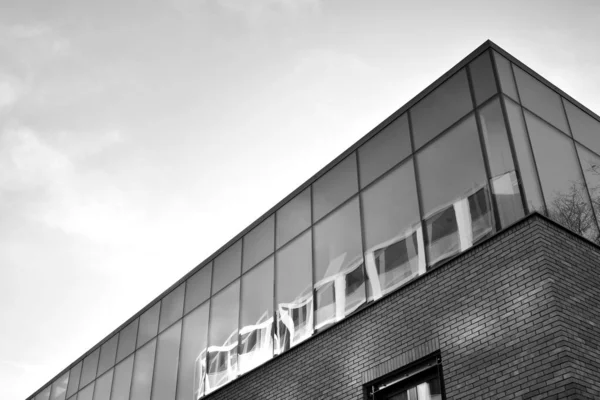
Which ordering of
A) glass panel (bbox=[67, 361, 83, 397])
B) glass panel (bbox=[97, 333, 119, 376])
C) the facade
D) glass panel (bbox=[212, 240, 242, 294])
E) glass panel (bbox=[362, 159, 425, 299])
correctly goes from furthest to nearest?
glass panel (bbox=[67, 361, 83, 397]), glass panel (bbox=[97, 333, 119, 376]), glass panel (bbox=[212, 240, 242, 294]), glass panel (bbox=[362, 159, 425, 299]), the facade

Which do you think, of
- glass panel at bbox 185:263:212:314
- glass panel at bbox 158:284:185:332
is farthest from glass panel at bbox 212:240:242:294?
glass panel at bbox 158:284:185:332

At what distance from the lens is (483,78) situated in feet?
48.8

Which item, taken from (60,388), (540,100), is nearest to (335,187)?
(540,100)

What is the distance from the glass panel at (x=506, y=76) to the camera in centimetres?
1458

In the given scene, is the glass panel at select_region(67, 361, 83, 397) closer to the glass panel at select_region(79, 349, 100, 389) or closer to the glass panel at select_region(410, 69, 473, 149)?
the glass panel at select_region(79, 349, 100, 389)

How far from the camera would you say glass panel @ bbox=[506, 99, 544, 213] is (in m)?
13.2

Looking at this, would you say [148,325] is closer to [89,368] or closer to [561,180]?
[89,368]

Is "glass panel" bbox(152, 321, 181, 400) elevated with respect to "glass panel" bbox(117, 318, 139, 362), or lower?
lower

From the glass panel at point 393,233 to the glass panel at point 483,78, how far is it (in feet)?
7.04

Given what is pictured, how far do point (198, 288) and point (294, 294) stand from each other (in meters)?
5.35

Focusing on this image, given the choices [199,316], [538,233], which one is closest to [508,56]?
[538,233]

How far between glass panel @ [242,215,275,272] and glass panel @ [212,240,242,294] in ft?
1.13

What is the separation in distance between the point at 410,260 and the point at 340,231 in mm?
2726

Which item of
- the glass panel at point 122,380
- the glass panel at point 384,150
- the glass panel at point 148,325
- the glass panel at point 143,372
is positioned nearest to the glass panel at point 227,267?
the glass panel at point 148,325
